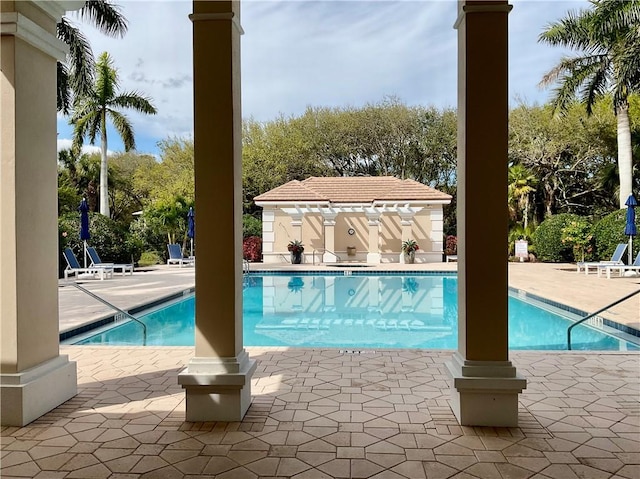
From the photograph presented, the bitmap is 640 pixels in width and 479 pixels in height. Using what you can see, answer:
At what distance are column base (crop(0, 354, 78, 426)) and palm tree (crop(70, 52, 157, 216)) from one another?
17543 millimetres

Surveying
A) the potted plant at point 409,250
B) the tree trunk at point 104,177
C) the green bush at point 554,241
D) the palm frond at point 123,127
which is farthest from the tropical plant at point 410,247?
the palm frond at point 123,127

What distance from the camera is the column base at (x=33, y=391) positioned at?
3355mm

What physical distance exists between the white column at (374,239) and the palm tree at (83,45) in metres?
11.6

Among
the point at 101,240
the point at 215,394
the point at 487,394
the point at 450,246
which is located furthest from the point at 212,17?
the point at 450,246

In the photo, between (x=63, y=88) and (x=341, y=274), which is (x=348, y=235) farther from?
(x=63, y=88)

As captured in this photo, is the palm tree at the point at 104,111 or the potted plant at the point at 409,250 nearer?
the potted plant at the point at 409,250

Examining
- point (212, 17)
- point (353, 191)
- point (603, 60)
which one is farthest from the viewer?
point (353, 191)

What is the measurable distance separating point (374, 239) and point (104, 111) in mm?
13307

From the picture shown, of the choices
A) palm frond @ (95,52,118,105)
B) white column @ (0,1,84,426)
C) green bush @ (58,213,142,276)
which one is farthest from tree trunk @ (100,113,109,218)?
white column @ (0,1,84,426)

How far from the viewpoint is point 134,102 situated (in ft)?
67.1

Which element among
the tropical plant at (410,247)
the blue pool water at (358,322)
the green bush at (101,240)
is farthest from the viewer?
the tropical plant at (410,247)

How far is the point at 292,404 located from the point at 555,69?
1807 cm

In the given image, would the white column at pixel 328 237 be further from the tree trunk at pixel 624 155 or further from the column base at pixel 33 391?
the column base at pixel 33 391

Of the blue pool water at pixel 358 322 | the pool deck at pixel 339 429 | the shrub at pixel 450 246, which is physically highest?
the shrub at pixel 450 246
